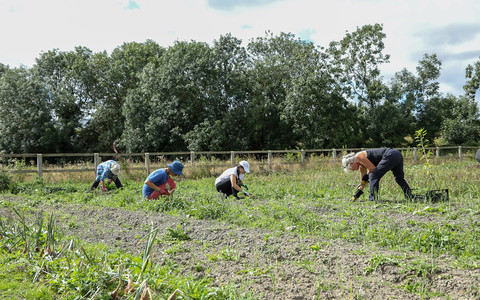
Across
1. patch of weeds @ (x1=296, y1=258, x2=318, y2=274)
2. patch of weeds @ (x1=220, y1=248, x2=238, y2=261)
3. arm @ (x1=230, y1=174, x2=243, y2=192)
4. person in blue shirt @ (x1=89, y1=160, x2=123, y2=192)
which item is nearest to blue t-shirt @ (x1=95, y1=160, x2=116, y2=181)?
person in blue shirt @ (x1=89, y1=160, x2=123, y2=192)

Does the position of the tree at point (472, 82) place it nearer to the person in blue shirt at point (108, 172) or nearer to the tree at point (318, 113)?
the tree at point (318, 113)

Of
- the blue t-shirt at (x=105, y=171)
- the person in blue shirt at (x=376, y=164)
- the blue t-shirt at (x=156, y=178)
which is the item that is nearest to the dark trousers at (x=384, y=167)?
the person in blue shirt at (x=376, y=164)

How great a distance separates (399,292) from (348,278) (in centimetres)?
45

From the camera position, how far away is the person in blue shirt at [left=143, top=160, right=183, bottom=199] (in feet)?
26.8

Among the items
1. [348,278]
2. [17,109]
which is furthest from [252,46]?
[348,278]

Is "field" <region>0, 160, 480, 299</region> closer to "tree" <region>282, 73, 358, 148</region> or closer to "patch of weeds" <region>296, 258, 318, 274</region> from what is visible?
"patch of weeds" <region>296, 258, 318, 274</region>

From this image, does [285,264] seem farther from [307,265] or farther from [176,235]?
[176,235]

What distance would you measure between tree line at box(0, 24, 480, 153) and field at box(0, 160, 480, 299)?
21.3 m

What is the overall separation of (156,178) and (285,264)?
5267 millimetres

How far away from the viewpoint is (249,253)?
420 cm

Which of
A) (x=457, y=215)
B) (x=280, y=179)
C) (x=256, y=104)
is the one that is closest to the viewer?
(x=457, y=215)

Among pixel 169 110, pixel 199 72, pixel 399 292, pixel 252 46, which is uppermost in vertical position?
pixel 252 46

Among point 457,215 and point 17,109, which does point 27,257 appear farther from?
point 17,109

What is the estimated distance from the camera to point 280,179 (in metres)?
12.8
